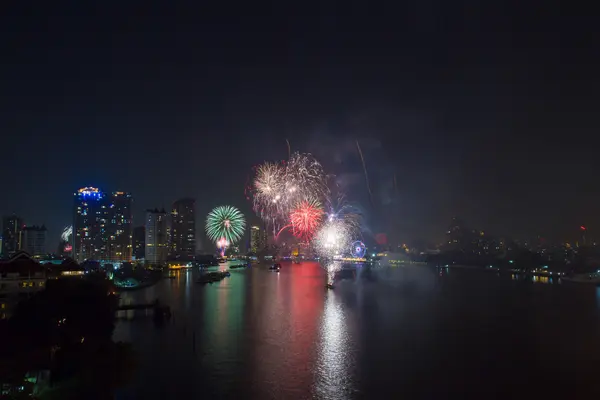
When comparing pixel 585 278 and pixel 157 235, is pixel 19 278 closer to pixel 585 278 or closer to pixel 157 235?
pixel 585 278

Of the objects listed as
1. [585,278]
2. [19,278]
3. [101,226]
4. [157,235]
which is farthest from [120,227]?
[585,278]

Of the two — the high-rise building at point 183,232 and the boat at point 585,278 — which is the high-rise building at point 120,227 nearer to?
the high-rise building at point 183,232

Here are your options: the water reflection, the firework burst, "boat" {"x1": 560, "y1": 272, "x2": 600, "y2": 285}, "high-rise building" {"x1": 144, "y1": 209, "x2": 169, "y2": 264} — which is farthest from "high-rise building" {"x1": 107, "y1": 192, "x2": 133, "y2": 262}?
the water reflection

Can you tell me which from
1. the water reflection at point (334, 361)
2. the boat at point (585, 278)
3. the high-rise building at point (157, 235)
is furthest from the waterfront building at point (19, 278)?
the high-rise building at point (157, 235)

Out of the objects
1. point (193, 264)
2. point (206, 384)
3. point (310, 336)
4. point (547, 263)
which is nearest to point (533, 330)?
point (310, 336)

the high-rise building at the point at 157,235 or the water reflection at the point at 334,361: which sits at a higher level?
the high-rise building at the point at 157,235

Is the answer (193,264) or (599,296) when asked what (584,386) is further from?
(193,264)

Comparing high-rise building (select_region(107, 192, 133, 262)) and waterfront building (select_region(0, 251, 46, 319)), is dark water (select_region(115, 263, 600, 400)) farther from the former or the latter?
high-rise building (select_region(107, 192, 133, 262))
